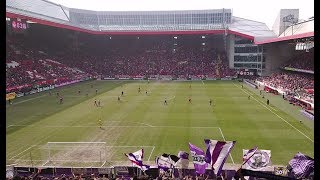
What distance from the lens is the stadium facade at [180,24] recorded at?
301ft

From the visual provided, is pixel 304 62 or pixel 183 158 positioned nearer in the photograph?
pixel 183 158

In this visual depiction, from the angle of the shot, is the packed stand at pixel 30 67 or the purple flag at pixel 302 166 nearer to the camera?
the purple flag at pixel 302 166

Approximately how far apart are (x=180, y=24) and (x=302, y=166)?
107 metres

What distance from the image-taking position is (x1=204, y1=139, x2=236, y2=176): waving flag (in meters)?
15.6

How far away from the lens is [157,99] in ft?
181

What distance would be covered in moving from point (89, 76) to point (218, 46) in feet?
140

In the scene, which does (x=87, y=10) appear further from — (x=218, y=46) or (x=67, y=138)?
(x=67, y=138)

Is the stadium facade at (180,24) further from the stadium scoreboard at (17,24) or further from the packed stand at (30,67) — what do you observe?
the stadium scoreboard at (17,24)

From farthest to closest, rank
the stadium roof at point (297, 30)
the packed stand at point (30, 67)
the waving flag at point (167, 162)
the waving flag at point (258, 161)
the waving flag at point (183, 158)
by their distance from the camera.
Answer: the packed stand at point (30, 67)
the stadium roof at point (297, 30)
the waving flag at point (167, 162)
the waving flag at point (183, 158)
the waving flag at point (258, 161)

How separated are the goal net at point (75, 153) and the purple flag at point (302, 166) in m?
13.8

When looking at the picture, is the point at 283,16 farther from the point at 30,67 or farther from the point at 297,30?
the point at 30,67

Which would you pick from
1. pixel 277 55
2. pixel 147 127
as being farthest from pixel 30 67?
pixel 277 55

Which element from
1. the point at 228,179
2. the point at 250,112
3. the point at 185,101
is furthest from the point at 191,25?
the point at 228,179

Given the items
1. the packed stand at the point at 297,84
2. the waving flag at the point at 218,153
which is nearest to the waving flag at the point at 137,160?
the waving flag at the point at 218,153
